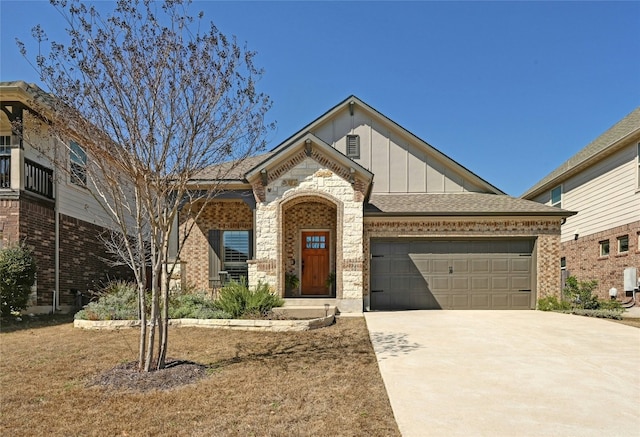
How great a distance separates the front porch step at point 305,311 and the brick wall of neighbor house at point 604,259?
419 inches

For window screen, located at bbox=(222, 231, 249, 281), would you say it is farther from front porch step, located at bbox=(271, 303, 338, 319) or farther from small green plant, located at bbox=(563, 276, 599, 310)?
small green plant, located at bbox=(563, 276, 599, 310)

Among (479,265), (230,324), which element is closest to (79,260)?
(230,324)

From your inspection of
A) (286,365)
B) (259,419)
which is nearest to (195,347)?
(286,365)

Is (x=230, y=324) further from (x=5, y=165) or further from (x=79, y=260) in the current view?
(x=5, y=165)

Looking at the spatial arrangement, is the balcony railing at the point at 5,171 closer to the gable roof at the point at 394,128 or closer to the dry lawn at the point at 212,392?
the dry lawn at the point at 212,392

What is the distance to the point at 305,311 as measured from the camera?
11.2m

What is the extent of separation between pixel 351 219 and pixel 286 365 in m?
6.50

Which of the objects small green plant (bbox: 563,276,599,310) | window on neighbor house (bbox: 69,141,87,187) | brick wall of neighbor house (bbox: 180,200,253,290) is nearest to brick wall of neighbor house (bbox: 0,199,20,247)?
window on neighbor house (bbox: 69,141,87,187)

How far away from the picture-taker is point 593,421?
4445 millimetres

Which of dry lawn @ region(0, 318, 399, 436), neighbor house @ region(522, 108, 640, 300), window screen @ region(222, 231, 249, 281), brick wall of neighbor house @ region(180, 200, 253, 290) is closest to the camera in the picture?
dry lawn @ region(0, 318, 399, 436)

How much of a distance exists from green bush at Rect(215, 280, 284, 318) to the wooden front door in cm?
371

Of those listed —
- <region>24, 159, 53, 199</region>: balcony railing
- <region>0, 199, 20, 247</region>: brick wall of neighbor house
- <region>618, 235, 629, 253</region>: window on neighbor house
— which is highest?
<region>24, 159, 53, 199</region>: balcony railing

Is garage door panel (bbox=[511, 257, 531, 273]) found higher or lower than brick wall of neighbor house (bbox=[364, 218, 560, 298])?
lower

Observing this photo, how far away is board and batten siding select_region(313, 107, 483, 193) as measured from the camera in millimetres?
15727
